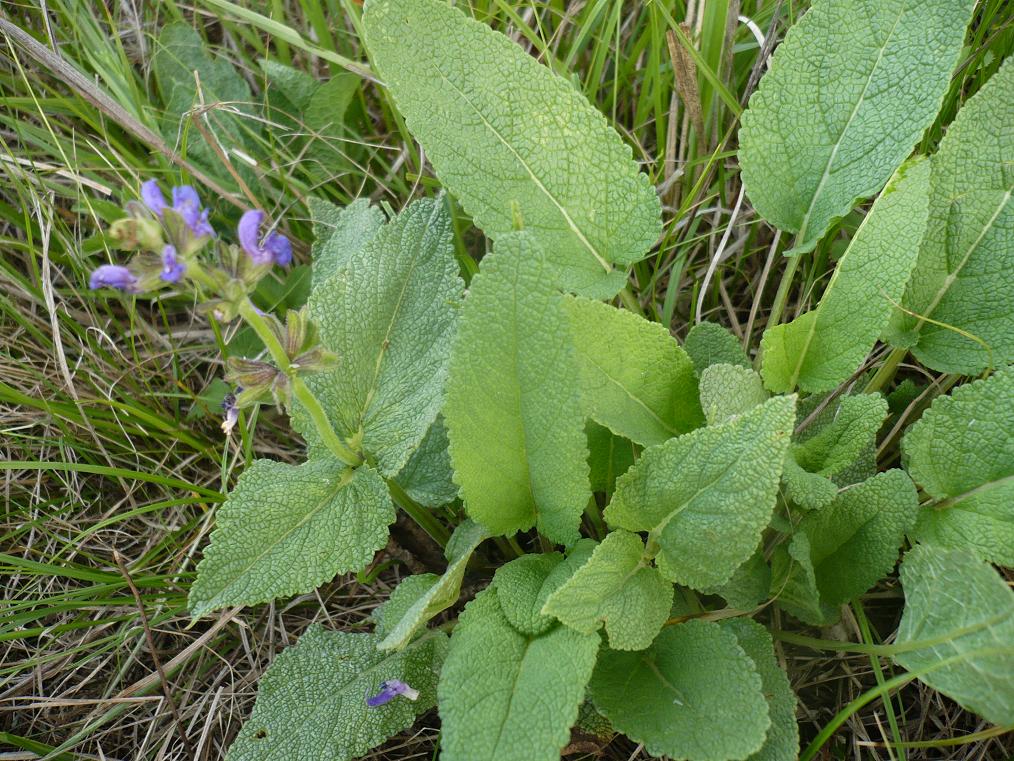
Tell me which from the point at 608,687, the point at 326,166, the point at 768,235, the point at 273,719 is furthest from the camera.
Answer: the point at 326,166

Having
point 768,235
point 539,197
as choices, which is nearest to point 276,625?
point 539,197

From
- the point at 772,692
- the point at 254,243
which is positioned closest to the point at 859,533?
the point at 772,692

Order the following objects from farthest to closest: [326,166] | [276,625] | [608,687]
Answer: [326,166] → [276,625] → [608,687]

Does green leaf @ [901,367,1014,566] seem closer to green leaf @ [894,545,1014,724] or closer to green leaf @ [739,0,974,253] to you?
green leaf @ [894,545,1014,724]

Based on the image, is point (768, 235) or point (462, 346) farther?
point (768, 235)

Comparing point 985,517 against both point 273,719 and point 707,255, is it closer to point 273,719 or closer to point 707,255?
point 707,255

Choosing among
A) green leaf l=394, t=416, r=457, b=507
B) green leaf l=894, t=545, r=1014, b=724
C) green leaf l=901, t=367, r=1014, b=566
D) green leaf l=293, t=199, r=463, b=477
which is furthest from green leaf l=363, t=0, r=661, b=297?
green leaf l=894, t=545, r=1014, b=724

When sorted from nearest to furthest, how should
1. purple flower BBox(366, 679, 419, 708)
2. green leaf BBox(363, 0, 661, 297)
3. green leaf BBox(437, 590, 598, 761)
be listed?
green leaf BBox(437, 590, 598, 761) → purple flower BBox(366, 679, 419, 708) → green leaf BBox(363, 0, 661, 297)

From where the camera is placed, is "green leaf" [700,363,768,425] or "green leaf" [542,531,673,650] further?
"green leaf" [700,363,768,425]
